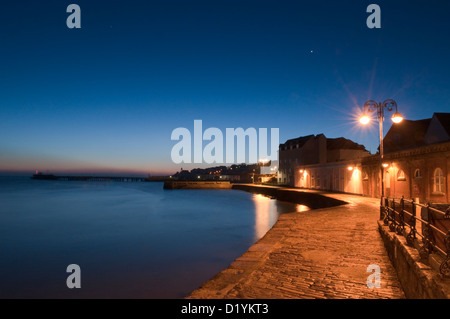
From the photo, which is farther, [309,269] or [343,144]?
[343,144]

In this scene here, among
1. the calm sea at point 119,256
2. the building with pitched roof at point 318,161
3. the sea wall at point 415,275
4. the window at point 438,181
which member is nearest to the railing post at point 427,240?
the sea wall at point 415,275

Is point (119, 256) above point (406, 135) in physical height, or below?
below

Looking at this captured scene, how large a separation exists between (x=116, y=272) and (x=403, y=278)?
9.71 meters

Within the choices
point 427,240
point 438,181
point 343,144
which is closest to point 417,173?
point 438,181

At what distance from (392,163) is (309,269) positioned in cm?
1784

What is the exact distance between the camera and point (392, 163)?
68.5ft

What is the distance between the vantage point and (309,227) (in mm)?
11273

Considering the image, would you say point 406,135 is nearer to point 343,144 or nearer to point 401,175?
point 401,175

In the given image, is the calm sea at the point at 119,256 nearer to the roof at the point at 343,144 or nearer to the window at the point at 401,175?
the window at the point at 401,175

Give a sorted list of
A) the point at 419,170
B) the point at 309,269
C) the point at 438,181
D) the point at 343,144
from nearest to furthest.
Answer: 1. the point at 309,269
2. the point at 438,181
3. the point at 419,170
4. the point at 343,144

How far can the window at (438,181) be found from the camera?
16.0m

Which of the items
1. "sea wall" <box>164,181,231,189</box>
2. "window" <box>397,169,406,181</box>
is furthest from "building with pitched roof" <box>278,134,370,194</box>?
"sea wall" <box>164,181,231,189</box>

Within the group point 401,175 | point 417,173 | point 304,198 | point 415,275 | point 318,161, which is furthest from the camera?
point 318,161

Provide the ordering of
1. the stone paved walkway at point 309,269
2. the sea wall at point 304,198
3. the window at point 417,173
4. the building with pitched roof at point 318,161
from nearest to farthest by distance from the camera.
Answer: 1. the stone paved walkway at point 309,269
2. the window at point 417,173
3. the sea wall at point 304,198
4. the building with pitched roof at point 318,161
